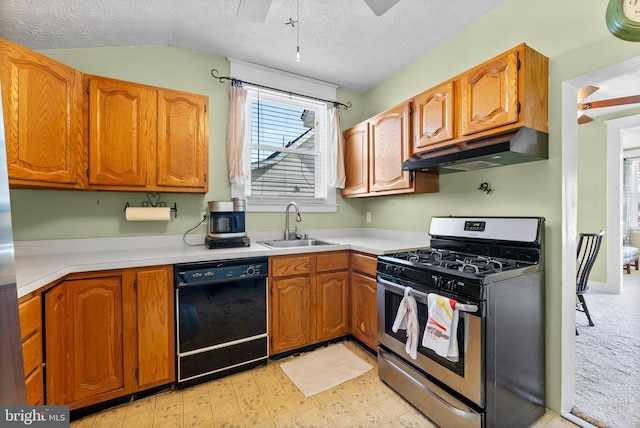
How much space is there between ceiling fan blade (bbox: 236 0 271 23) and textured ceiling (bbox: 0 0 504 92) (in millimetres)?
396

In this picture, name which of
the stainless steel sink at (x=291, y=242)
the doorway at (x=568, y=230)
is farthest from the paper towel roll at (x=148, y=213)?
the doorway at (x=568, y=230)

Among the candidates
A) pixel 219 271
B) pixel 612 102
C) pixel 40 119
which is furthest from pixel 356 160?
pixel 612 102

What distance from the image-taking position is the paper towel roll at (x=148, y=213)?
226 centimetres

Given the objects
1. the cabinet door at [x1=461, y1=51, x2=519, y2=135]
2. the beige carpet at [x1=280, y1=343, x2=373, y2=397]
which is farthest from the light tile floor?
the cabinet door at [x1=461, y1=51, x2=519, y2=135]

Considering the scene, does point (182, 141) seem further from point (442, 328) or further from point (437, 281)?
point (442, 328)

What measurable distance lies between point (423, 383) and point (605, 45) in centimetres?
218

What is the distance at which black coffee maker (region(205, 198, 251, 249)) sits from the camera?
241 centimetres

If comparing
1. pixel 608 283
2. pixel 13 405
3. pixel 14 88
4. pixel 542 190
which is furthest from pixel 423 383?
pixel 608 283

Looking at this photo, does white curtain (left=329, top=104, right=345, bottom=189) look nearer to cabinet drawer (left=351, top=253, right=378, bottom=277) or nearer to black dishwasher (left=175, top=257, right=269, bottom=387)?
cabinet drawer (left=351, top=253, right=378, bottom=277)

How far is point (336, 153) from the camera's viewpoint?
3.21 m

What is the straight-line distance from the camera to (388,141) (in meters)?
2.68

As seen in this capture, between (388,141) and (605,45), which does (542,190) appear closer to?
(605,45)

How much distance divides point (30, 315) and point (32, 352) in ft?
0.66

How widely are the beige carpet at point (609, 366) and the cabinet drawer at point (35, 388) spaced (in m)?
3.01
